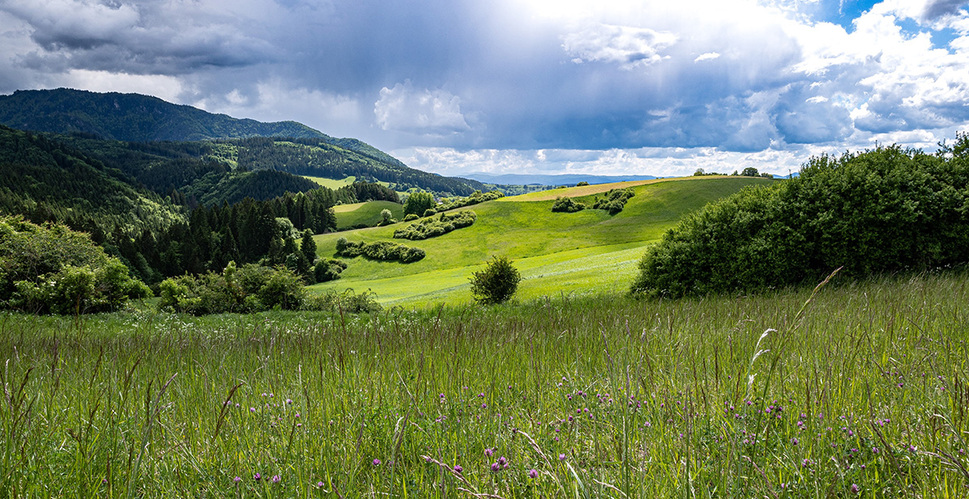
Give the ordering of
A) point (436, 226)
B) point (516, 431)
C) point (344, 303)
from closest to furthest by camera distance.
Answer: point (516, 431)
point (344, 303)
point (436, 226)

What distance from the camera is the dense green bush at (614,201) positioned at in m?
85.4

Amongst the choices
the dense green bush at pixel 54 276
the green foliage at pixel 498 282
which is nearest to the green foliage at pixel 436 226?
the dense green bush at pixel 54 276

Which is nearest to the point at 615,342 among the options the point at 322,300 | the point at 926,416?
the point at 926,416

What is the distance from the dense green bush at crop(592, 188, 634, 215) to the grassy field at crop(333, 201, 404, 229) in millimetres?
63624

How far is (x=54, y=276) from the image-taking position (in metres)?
22.8

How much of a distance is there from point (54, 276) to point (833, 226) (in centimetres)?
3353

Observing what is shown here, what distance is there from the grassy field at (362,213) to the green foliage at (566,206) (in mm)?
55724

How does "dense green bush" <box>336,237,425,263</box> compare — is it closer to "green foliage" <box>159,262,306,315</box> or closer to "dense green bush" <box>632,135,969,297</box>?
"green foliage" <box>159,262,306,315</box>

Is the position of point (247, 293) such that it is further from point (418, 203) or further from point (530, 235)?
point (418, 203)

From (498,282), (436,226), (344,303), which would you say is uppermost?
(436,226)

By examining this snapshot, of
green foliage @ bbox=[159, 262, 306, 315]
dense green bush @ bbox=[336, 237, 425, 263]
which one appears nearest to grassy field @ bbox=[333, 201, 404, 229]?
dense green bush @ bbox=[336, 237, 425, 263]

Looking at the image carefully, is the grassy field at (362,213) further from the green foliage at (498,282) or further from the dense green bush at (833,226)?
the dense green bush at (833,226)

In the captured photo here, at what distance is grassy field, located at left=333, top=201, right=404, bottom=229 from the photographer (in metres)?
127

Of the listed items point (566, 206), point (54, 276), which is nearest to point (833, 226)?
point (54, 276)
